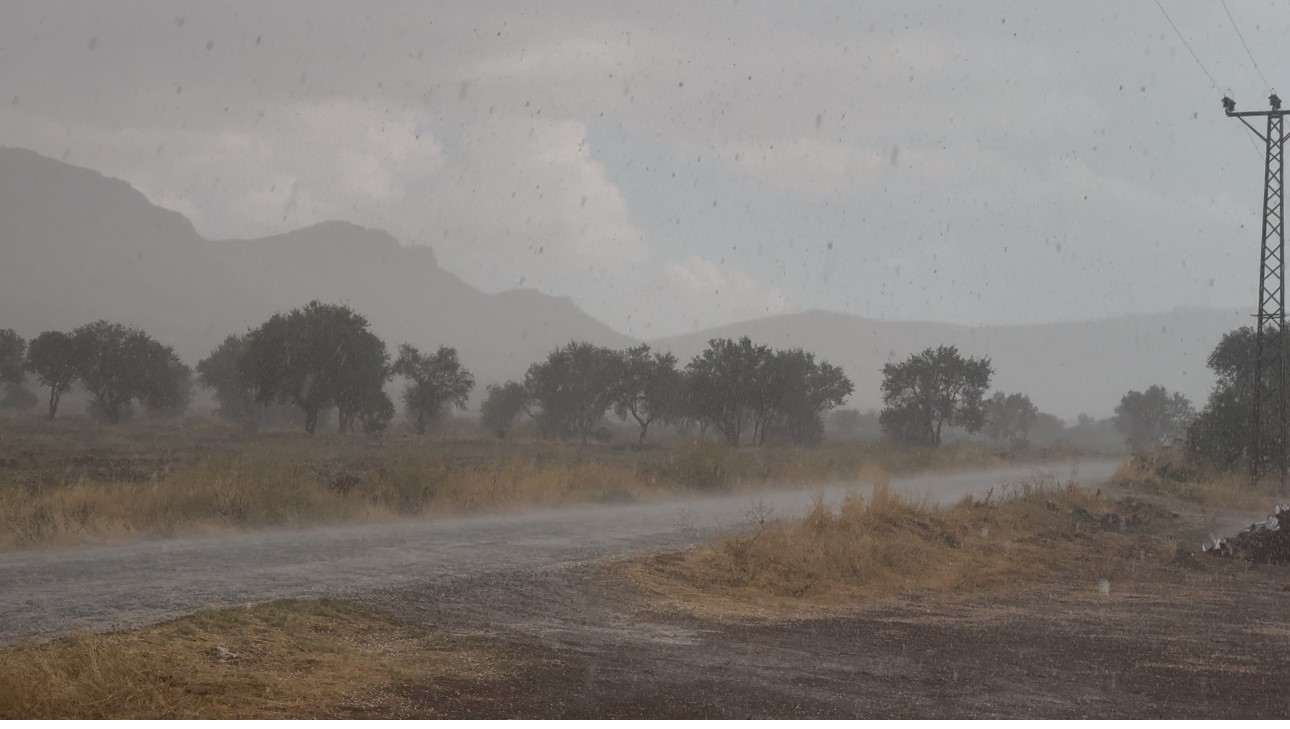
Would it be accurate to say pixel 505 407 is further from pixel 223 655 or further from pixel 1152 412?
pixel 223 655

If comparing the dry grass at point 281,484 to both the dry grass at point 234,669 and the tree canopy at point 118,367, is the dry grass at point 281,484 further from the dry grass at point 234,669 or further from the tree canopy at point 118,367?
the tree canopy at point 118,367

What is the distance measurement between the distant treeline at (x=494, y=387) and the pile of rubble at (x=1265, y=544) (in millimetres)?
30570

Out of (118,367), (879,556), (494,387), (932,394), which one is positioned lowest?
(879,556)

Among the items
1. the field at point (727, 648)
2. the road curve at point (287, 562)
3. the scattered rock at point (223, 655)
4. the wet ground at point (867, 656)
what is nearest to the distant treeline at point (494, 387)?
the road curve at point (287, 562)

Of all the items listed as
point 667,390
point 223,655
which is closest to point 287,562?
point 223,655

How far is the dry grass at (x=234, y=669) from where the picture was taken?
704cm

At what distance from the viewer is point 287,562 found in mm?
13906

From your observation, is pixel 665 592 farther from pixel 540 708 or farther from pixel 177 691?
pixel 177 691

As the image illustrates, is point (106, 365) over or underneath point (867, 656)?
over

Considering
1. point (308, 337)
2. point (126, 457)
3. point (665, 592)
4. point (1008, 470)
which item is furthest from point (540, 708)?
point (308, 337)

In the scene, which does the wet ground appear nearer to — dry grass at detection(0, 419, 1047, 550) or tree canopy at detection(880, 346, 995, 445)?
dry grass at detection(0, 419, 1047, 550)

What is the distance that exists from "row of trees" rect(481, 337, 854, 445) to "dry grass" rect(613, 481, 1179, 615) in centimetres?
4523

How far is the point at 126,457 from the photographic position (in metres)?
35.4

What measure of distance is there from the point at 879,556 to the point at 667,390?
61278mm
